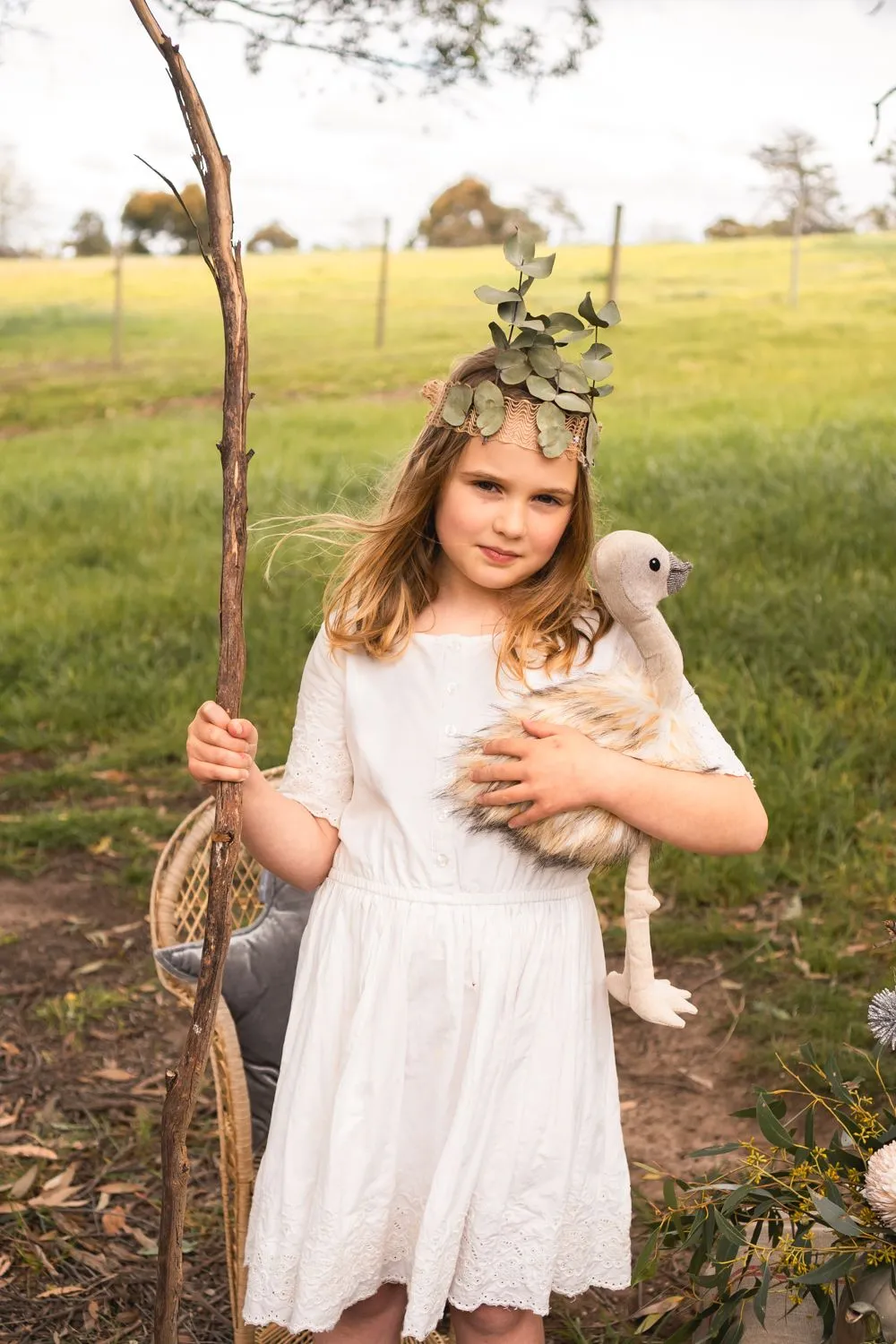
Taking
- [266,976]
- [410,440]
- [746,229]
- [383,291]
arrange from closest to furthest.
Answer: [266,976] → [410,440] → [746,229] → [383,291]

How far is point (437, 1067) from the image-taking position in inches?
69.8

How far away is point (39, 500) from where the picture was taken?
774 cm

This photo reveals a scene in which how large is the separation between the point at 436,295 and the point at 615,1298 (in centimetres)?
743

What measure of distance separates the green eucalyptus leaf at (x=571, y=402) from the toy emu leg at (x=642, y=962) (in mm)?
548

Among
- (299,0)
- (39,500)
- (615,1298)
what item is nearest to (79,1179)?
(615,1298)

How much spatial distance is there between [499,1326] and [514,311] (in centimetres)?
131

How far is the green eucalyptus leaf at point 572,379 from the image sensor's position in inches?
70.3

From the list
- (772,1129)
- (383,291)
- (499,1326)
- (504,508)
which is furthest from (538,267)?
(383,291)

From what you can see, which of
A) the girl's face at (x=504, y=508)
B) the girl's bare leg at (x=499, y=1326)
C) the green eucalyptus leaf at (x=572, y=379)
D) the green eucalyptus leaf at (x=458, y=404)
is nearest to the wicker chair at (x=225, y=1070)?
the girl's bare leg at (x=499, y=1326)

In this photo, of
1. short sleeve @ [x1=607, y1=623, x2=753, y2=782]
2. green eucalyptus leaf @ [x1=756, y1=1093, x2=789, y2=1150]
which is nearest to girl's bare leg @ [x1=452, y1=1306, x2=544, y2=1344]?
green eucalyptus leaf @ [x1=756, y1=1093, x2=789, y2=1150]

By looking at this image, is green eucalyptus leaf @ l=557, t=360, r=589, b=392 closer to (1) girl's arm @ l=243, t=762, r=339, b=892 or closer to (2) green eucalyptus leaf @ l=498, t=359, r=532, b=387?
(2) green eucalyptus leaf @ l=498, t=359, r=532, b=387

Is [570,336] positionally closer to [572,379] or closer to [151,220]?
[572,379]

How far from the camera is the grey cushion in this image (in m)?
2.37

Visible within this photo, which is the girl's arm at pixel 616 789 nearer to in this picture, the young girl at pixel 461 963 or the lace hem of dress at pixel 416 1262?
the young girl at pixel 461 963
